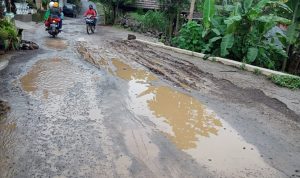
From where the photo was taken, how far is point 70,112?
A: 6.68 metres

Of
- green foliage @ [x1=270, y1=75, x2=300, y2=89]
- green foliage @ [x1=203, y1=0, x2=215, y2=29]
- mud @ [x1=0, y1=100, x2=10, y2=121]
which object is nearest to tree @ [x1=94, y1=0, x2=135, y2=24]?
green foliage @ [x1=203, y1=0, x2=215, y2=29]

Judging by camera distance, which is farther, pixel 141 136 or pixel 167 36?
pixel 167 36

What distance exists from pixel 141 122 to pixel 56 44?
9413mm

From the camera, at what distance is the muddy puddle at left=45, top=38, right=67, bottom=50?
13906mm

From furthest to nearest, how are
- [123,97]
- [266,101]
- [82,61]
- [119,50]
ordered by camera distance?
1. [119,50]
2. [82,61]
3. [266,101]
4. [123,97]

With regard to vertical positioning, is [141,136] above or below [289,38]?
below

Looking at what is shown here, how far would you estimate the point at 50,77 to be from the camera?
30.2 feet

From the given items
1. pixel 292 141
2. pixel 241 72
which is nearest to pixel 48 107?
pixel 292 141

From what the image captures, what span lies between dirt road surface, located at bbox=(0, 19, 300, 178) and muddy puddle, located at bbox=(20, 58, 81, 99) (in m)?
0.02

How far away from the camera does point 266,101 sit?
846 centimetres

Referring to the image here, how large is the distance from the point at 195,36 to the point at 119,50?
11.6 feet

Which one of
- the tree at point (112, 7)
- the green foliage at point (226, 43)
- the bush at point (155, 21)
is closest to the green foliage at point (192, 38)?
the green foliage at point (226, 43)

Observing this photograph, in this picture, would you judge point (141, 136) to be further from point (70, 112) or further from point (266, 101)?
point (266, 101)

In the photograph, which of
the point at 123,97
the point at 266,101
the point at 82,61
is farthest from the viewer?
the point at 82,61
